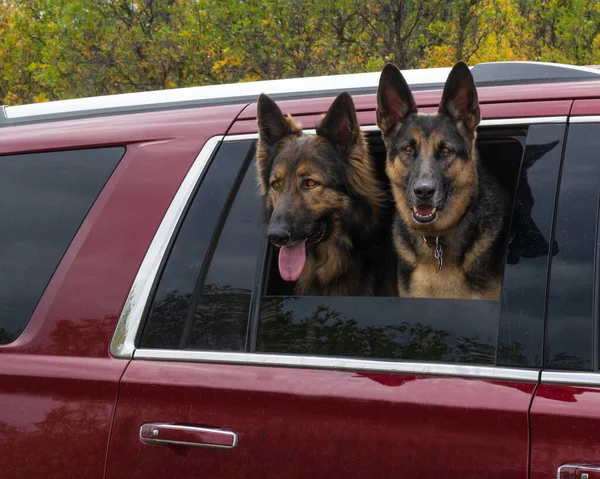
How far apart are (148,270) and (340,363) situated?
0.78 meters

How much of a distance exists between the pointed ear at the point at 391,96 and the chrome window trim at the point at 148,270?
65cm

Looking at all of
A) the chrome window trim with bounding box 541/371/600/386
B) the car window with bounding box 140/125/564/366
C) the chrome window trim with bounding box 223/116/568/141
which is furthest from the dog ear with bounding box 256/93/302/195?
the chrome window trim with bounding box 541/371/600/386

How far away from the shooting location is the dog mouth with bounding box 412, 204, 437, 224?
3.54 m

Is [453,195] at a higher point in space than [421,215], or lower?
higher

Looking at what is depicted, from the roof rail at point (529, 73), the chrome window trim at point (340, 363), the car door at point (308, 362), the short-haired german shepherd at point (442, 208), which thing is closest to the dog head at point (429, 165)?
the short-haired german shepherd at point (442, 208)

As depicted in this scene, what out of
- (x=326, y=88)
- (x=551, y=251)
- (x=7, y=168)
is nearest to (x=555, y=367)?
(x=551, y=251)

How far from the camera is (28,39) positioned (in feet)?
80.0

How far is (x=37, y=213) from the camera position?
3.22 metres

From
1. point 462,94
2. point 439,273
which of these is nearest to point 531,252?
point 462,94

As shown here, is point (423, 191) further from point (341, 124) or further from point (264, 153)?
point (264, 153)

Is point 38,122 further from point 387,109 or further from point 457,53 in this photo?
point 457,53

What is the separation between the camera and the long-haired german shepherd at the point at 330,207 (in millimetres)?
3542

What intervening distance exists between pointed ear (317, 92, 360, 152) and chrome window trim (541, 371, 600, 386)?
1.33 metres

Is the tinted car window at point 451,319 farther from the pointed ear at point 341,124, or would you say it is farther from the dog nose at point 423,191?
the dog nose at point 423,191
